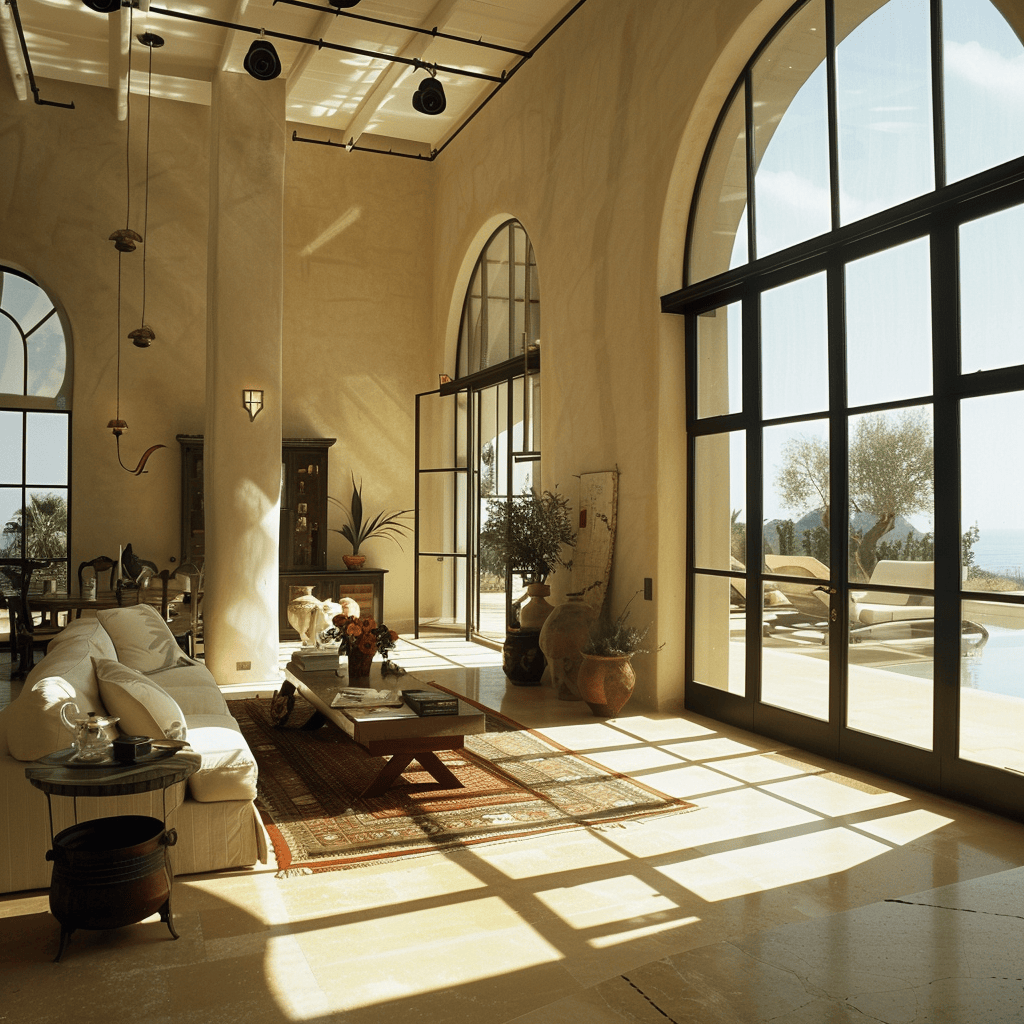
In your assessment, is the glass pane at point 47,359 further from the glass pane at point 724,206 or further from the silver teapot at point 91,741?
the silver teapot at point 91,741

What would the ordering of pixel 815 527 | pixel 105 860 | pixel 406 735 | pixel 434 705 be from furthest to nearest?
pixel 815 527 → pixel 434 705 → pixel 406 735 → pixel 105 860

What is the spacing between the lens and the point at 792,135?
6.14m

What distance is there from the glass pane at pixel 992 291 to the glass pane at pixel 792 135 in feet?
3.93

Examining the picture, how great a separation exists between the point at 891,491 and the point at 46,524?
941 centimetres

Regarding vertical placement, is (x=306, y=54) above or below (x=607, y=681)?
above

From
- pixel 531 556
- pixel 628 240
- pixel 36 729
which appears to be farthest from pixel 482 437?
pixel 36 729

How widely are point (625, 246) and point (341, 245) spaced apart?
18.7 feet

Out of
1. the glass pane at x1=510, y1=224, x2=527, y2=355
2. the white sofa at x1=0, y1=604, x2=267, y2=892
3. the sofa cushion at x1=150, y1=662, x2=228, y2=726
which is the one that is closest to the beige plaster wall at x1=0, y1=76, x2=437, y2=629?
the glass pane at x1=510, y1=224, x2=527, y2=355

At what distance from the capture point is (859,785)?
17.0 feet

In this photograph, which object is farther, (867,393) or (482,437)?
(482,437)

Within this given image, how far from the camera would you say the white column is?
27.0 ft

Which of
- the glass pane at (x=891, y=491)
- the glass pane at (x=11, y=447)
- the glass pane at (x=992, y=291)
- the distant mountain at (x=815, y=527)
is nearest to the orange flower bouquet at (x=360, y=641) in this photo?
the distant mountain at (x=815, y=527)

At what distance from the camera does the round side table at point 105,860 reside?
3.11 m

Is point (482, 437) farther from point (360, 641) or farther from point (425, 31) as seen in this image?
point (360, 641)
